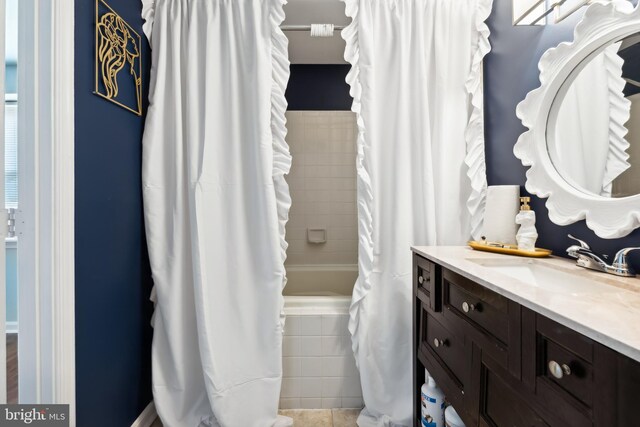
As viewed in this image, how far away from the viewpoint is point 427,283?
1.22 m

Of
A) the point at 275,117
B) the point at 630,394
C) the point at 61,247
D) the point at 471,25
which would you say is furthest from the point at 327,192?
the point at 630,394

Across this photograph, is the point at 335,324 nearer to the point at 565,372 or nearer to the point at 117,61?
the point at 565,372

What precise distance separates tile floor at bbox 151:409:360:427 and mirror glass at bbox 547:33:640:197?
1.50 m

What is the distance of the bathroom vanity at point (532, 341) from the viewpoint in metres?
0.48

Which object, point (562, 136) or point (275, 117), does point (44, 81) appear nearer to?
point (275, 117)

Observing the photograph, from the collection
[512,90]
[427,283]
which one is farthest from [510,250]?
[512,90]

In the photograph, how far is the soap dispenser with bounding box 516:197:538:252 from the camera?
3.84 feet

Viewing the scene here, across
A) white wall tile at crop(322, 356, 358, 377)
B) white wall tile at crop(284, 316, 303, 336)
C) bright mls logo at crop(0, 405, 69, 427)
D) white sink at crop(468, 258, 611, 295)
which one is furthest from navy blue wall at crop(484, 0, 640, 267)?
bright mls logo at crop(0, 405, 69, 427)

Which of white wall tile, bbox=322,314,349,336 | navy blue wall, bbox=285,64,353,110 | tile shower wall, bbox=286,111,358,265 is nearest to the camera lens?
white wall tile, bbox=322,314,349,336

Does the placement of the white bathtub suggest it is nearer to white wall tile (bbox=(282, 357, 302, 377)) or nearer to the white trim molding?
white wall tile (bbox=(282, 357, 302, 377))

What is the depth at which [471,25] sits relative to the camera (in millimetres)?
1588

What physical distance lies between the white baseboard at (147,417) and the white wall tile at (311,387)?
0.79m

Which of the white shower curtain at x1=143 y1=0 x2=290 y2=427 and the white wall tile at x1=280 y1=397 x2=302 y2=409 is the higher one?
the white shower curtain at x1=143 y1=0 x2=290 y2=427

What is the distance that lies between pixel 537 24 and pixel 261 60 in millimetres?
1223
